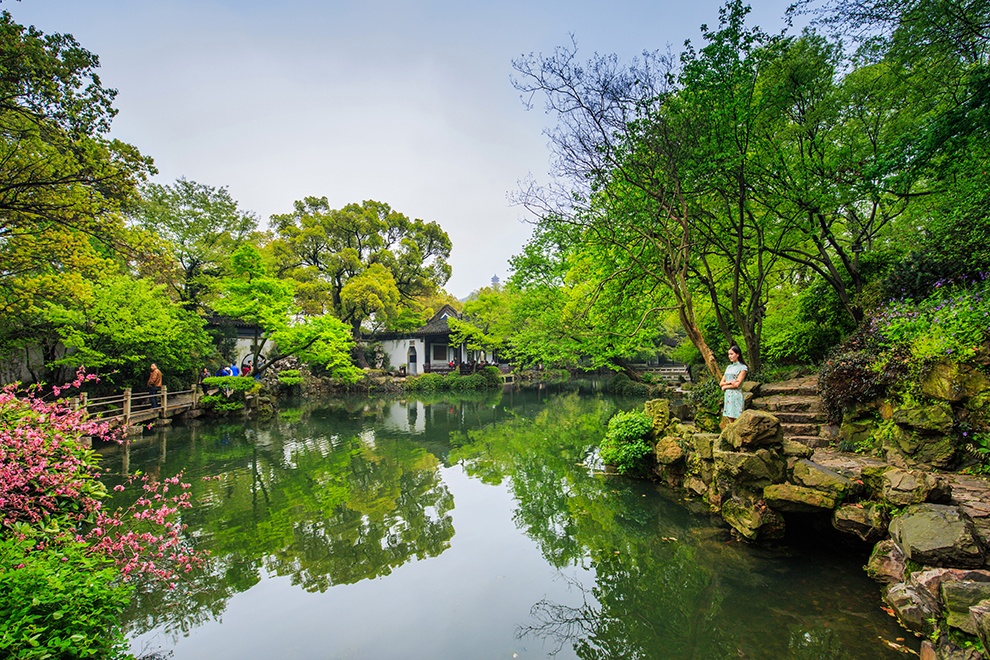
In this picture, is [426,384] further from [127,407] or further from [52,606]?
[52,606]

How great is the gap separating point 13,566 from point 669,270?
9.33 meters

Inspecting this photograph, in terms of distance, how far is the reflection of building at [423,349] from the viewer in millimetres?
30672

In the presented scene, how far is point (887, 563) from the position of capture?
12.9 ft

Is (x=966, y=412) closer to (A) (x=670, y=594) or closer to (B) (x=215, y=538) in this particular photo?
(A) (x=670, y=594)

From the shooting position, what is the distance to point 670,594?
13.9 ft

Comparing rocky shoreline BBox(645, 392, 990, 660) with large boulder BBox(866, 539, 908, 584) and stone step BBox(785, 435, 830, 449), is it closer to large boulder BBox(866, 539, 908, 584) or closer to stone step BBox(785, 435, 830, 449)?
large boulder BBox(866, 539, 908, 584)

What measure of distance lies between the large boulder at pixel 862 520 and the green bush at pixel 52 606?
20.0 ft

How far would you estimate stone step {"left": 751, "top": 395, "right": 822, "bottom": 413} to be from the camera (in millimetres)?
6938

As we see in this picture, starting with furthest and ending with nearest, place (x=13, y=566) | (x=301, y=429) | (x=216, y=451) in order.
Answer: (x=301, y=429)
(x=216, y=451)
(x=13, y=566)

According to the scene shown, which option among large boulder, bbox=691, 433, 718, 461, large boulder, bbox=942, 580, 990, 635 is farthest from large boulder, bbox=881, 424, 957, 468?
large boulder, bbox=942, 580, 990, 635

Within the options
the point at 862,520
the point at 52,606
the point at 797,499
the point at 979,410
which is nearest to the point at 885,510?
the point at 862,520

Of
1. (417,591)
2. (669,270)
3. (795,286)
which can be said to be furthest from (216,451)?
(795,286)

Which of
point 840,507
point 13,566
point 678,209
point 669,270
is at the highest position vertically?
point 678,209

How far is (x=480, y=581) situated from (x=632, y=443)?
4.21 m
